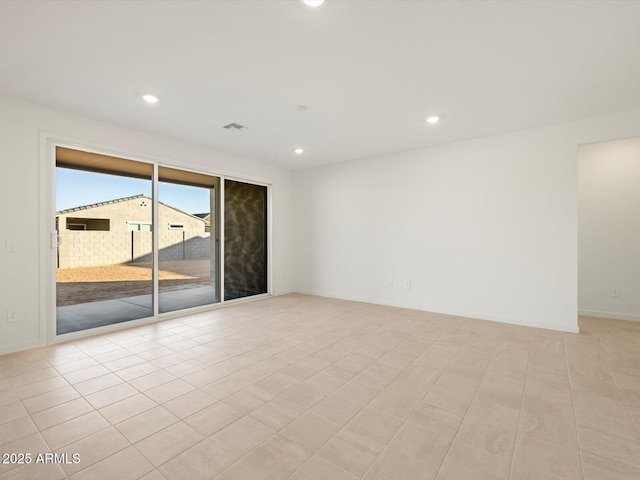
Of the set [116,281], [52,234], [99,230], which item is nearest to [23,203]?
[52,234]

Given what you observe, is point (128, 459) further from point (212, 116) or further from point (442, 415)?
point (212, 116)

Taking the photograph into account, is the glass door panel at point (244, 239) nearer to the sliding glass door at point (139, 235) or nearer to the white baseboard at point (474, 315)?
the sliding glass door at point (139, 235)

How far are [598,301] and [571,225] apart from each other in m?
1.73

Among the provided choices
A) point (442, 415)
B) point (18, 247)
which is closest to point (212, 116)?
point (18, 247)

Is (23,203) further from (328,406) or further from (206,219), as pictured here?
(328,406)

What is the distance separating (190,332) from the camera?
3748 mm

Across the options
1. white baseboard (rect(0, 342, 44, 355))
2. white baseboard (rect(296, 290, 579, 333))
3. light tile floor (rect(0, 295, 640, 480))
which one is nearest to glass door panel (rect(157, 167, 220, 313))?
white baseboard (rect(0, 342, 44, 355))

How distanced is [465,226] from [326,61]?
10.5ft

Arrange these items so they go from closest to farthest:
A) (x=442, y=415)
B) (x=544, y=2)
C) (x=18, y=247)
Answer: (x=544, y=2) < (x=442, y=415) < (x=18, y=247)

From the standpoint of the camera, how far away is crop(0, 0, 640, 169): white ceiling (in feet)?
6.28

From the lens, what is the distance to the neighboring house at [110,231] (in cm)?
430

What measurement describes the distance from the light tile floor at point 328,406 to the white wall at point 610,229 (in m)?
0.96

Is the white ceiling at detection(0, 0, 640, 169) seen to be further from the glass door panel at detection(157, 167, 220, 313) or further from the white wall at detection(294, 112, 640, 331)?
the glass door panel at detection(157, 167, 220, 313)

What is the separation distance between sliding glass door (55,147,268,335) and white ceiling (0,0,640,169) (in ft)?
3.17
